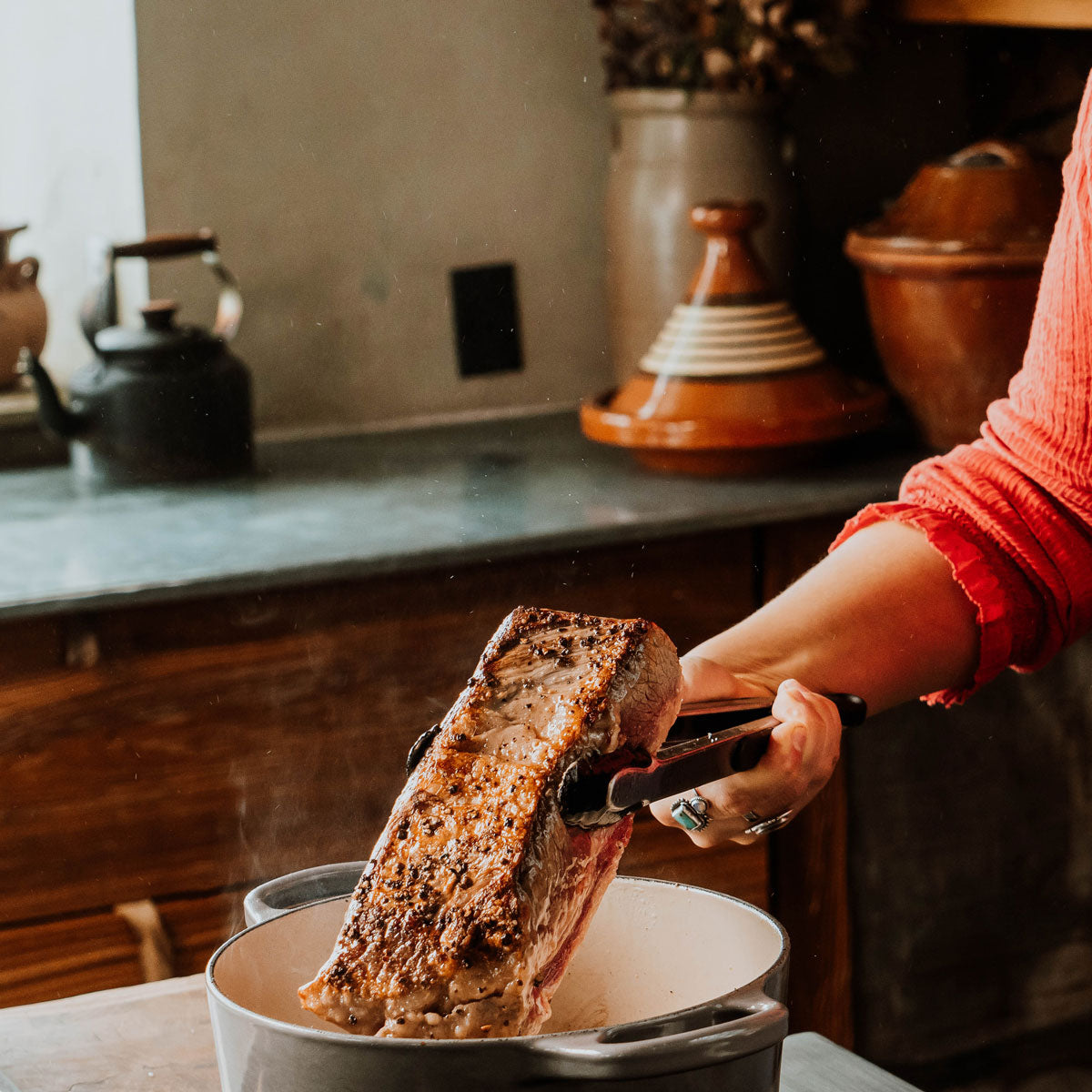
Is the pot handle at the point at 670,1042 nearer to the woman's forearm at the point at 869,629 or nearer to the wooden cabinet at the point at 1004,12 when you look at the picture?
the woman's forearm at the point at 869,629

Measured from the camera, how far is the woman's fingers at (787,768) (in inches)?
25.9

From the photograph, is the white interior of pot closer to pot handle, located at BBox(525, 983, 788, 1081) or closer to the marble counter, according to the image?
pot handle, located at BBox(525, 983, 788, 1081)

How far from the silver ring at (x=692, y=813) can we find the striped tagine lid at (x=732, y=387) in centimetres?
68

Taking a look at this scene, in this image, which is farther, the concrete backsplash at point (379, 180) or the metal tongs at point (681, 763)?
the concrete backsplash at point (379, 180)

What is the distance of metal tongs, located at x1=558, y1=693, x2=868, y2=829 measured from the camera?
55cm

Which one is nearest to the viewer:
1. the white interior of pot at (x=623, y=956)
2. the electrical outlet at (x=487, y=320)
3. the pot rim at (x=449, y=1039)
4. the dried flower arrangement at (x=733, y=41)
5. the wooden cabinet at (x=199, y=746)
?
the pot rim at (x=449, y=1039)

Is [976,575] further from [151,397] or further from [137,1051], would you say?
[151,397]

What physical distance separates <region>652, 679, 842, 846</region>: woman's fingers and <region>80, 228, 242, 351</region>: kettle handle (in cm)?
91

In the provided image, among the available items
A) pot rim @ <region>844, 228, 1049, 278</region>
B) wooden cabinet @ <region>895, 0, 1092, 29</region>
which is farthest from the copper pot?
wooden cabinet @ <region>895, 0, 1092, 29</region>

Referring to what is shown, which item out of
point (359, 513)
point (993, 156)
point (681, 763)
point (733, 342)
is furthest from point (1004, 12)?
point (681, 763)

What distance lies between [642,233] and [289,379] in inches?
15.4

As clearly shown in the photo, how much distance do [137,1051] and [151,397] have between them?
2.78 feet

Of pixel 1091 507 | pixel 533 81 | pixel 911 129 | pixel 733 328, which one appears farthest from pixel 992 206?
pixel 1091 507

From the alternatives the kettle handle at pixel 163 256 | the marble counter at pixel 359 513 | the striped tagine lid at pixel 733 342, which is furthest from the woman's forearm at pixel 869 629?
the kettle handle at pixel 163 256
